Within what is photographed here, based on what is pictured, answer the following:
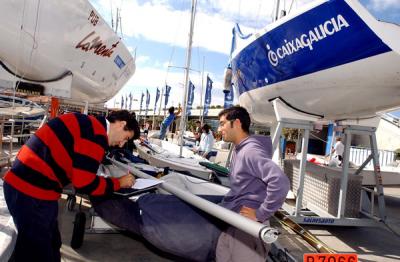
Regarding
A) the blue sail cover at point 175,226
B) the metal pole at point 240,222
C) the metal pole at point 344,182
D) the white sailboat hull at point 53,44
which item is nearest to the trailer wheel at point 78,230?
the blue sail cover at point 175,226

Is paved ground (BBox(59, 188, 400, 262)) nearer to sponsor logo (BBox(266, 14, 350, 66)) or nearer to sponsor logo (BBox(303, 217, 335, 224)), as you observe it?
sponsor logo (BBox(303, 217, 335, 224))

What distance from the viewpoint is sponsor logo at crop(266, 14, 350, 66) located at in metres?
4.00

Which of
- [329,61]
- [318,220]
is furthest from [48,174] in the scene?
[318,220]

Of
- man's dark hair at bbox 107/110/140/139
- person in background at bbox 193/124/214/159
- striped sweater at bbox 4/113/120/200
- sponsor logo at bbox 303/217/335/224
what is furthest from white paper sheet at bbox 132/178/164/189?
person in background at bbox 193/124/214/159

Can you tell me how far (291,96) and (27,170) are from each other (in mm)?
3860

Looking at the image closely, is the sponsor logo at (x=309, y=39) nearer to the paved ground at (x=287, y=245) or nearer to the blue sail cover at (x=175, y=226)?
the paved ground at (x=287, y=245)

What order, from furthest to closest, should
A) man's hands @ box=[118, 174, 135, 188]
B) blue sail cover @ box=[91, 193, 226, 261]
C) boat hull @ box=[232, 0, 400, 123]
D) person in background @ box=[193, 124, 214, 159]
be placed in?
person in background @ box=[193, 124, 214, 159]
boat hull @ box=[232, 0, 400, 123]
man's hands @ box=[118, 174, 135, 188]
blue sail cover @ box=[91, 193, 226, 261]

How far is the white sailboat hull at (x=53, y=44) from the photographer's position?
14.5ft

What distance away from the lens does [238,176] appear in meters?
2.44

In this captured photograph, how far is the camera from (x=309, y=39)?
443 centimetres

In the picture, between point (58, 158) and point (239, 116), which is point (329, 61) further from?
point (58, 158)

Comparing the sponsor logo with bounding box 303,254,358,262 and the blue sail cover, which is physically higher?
the blue sail cover

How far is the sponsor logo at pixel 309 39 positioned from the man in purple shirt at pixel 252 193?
2.22 meters

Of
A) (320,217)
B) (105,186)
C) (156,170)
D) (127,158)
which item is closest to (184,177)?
(156,170)
